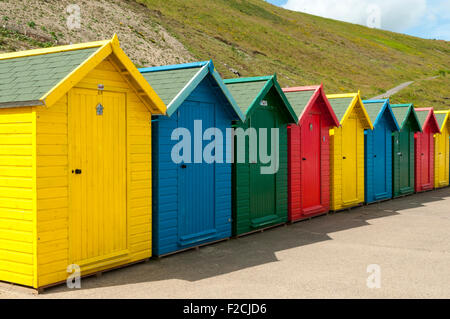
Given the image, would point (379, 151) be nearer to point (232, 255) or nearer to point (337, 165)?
point (337, 165)

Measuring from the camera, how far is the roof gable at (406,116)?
1806 cm

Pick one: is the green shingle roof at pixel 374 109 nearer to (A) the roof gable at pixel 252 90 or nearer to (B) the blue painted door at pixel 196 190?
(A) the roof gable at pixel 252 90

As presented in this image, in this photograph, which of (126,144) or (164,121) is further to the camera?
(164,121)

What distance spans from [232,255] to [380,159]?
9.54 m

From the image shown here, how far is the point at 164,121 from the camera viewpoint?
8.56 m

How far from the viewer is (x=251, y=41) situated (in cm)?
7325

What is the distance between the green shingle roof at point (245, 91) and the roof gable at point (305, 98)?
162 centimetres

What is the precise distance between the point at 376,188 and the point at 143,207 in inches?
415

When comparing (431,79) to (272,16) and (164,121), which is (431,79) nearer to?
(272,16)

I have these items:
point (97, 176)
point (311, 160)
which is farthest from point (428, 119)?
point (97, 176)

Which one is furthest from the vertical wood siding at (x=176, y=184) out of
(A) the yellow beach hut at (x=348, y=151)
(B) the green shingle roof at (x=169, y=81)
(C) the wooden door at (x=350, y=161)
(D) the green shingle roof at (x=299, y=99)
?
(C) the wooden door at (x=350, y=161)

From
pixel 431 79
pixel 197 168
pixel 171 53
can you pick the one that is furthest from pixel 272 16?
pixel 197 168

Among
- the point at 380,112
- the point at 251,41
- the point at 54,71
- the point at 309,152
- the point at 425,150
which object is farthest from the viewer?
the point at 251,41

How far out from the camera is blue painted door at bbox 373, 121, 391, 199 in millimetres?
16484
